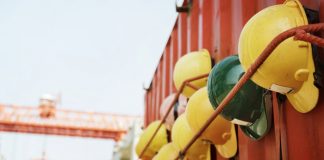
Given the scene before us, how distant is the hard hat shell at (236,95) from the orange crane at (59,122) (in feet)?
44.3

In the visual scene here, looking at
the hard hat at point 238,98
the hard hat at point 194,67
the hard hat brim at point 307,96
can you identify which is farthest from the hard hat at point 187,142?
the hard hat brim at point 307,96

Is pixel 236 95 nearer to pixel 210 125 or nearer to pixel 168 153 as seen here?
pixel 210 125

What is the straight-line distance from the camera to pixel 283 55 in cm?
143

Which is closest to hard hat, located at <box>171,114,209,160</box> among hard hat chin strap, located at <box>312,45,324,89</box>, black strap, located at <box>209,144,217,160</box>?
black strap, located at <box>209,144,217,160</box>

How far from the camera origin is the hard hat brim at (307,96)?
1.45 m

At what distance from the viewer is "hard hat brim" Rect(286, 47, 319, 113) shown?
145 centimetres

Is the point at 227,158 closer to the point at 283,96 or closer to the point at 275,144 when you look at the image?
the point at 275,144

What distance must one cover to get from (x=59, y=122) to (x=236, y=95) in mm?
14534

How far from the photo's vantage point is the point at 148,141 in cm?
393

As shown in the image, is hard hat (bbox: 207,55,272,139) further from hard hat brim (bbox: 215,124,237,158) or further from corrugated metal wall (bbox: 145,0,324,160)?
hard hat brim (bbox: 215,124,237,158)

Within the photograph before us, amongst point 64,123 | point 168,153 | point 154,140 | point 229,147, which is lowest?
point 64,123

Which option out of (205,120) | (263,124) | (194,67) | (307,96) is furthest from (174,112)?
(307,96)

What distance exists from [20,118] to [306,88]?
1474cm

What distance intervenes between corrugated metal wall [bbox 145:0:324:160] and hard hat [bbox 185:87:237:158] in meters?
0.05
